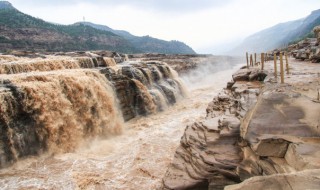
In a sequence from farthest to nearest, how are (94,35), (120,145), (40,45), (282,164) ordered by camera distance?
(94,35) → (40,45) → (120,145) → (282,164)

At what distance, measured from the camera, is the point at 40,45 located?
58875 millimetres

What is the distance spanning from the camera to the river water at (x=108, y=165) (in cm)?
839

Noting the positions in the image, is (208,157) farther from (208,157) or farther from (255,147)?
(255,147)

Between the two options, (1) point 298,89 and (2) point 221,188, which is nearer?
(2) point 221,188

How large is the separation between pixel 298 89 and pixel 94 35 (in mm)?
91463

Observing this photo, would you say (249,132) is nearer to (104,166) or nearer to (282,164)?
(282,164)

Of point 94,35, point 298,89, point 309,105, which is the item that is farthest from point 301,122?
point 94,35

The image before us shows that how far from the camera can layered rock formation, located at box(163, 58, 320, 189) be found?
187 inches

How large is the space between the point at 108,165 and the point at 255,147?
19.1ft

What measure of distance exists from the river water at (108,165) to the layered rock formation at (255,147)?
5.51 ft

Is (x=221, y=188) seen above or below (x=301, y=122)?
below

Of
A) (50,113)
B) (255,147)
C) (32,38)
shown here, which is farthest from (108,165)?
(32,38)

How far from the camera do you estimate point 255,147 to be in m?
5.59

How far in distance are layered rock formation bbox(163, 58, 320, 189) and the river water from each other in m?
1.68
